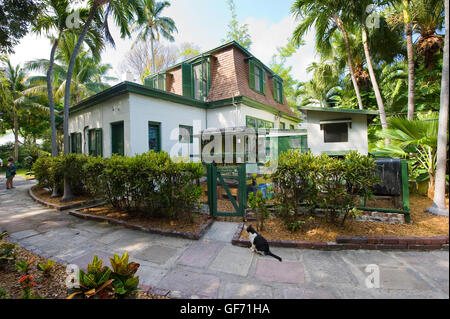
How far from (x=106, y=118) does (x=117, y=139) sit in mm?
1226

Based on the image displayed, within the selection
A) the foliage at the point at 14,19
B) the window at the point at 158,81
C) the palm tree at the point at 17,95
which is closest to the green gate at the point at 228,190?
the foliage at the point at 14,19

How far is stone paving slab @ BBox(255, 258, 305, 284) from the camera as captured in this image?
250cm

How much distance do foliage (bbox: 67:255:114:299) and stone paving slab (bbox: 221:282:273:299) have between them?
4.01 feet

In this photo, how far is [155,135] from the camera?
884cm

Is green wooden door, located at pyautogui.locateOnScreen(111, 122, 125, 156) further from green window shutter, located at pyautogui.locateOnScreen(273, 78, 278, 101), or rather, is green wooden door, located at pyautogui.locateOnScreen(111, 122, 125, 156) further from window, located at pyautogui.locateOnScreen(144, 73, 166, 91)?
green window shutter, located at pyautogui.locateOnScreen(273, 78, 278, 101)

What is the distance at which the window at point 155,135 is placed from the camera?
8.69 meters

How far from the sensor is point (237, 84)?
10.4 meters

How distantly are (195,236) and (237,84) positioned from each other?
344 inches

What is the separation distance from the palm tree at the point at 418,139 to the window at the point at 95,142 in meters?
11.1

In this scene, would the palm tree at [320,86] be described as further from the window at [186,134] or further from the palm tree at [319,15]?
the window at [186,134]

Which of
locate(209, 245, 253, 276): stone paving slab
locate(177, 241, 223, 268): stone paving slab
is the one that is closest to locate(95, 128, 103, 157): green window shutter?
locate(177, 241, 223, 268): stone paving slab

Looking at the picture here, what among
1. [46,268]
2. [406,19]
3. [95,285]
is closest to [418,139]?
[406,19]

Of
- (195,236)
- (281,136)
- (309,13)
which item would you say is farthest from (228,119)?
(195,236)
